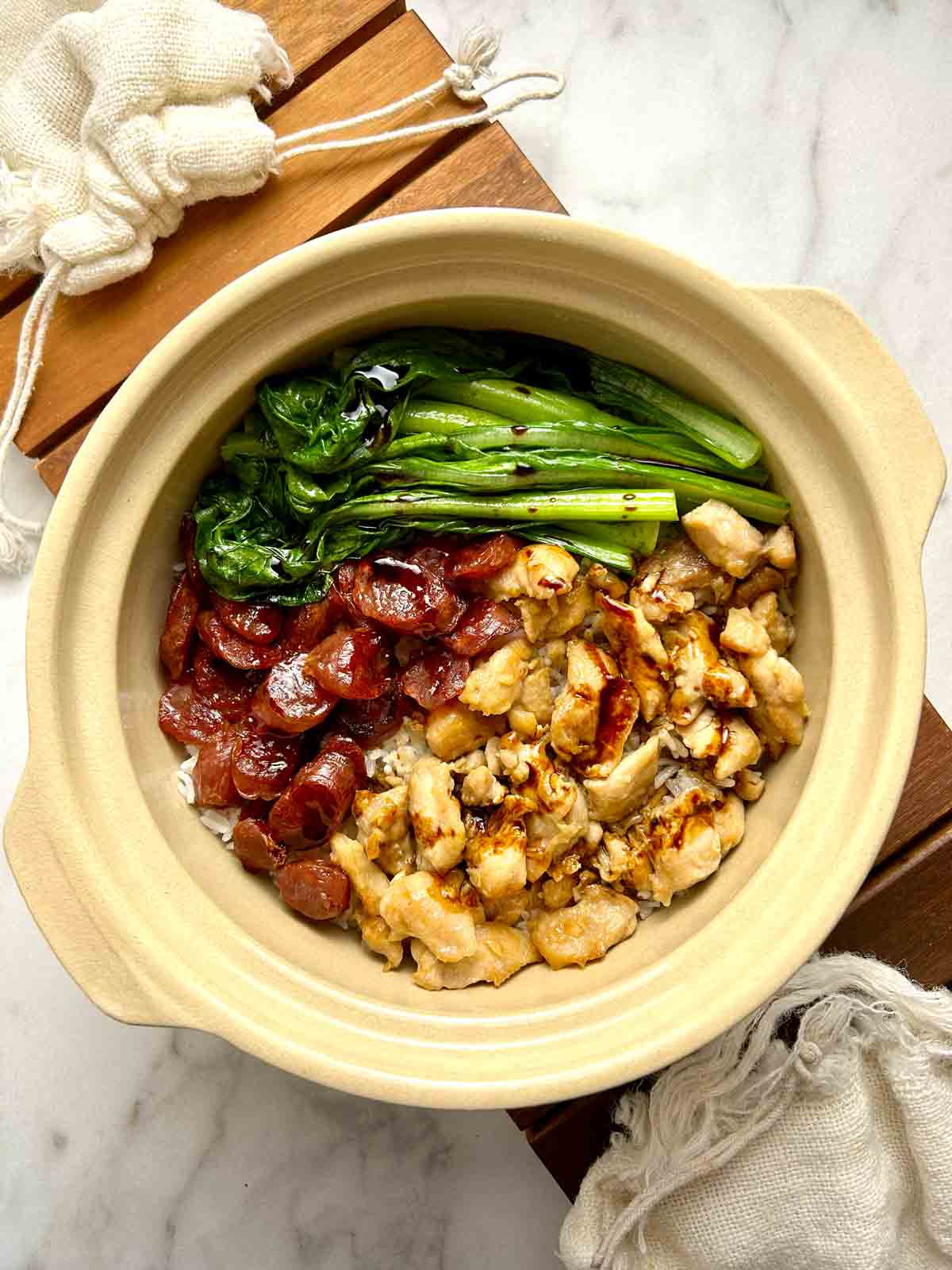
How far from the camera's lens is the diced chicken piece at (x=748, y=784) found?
240cm

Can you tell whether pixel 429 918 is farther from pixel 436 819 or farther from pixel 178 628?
pixel 178 628

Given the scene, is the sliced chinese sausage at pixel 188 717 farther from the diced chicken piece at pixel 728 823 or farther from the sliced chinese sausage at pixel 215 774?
the diced chicken piece at pixel 728 823

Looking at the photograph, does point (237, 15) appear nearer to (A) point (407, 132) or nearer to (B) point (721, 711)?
(A) point (407, 132)

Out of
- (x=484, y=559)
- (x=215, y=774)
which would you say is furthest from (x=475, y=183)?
(x=215, y=774)

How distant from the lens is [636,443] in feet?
8.02

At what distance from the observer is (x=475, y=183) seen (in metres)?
2.56

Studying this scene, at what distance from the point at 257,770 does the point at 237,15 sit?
5.66ft

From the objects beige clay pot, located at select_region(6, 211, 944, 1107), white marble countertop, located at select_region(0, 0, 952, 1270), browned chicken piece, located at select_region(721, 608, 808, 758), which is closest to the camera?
beige clay pot, located at select_region(6, 211, 944, 1107)

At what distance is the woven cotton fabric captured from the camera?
2422mm

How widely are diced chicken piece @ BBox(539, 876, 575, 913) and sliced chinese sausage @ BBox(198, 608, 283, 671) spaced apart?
2.63 ft

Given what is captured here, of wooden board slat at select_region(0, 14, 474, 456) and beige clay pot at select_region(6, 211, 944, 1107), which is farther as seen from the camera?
wooden board slat at select_region(0, 14, 474, 456)

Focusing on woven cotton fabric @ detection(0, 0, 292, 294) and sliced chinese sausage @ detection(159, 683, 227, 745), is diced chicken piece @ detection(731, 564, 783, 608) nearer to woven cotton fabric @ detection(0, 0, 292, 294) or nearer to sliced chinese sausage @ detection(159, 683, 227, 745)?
sliced chinese sausage @ detection(159, 683, 227, 745)

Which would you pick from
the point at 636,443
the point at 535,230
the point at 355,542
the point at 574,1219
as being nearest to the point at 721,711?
the point at 636,443

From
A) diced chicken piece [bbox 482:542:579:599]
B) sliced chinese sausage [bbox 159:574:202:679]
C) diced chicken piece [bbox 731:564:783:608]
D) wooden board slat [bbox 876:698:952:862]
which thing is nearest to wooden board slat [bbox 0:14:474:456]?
sliced chinese sausage [bbox 159:574:202:679]
